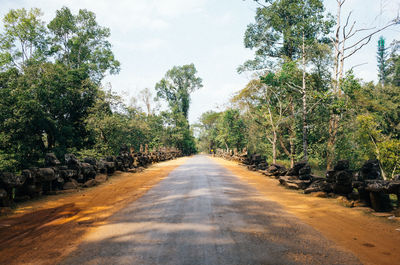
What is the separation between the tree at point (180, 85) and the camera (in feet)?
184

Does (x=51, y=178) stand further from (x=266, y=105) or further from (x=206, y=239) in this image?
(x=266, y=105)

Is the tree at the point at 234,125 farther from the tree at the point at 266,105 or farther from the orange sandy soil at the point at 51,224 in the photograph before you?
the orange sandy soil at the point at 51,224

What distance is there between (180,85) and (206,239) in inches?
2254

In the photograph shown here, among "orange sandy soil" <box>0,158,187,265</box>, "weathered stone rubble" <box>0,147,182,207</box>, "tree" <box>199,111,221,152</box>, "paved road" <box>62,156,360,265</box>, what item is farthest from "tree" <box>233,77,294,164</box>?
"tree" <box>199,111,221,152</box>

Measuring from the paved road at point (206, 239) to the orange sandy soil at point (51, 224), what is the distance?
0.29m

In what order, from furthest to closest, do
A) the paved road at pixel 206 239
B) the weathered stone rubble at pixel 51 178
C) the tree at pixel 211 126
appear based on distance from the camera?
the tree at pixel 211 126 → the weathered stone rubble at pixel 51 178 → the paved road at pixel 206 239

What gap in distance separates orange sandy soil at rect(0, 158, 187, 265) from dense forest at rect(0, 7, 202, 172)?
30.6 feet

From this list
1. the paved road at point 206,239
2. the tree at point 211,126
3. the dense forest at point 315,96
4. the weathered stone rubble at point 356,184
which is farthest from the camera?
the tree at point 211,126

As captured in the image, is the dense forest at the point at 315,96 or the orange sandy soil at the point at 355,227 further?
the dense forest at the point at 315,96

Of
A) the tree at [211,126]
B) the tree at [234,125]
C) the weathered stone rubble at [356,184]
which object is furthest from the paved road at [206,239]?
the tree at [211,126]

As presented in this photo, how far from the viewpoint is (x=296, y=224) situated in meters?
3.99

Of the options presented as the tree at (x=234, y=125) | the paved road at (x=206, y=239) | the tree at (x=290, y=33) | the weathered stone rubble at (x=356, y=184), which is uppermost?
the tree at (x=290, y=33)

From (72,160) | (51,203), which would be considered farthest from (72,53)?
(51,203)

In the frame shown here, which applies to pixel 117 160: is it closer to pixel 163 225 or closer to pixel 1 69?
pixel 163 225
